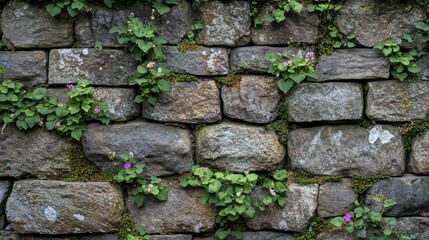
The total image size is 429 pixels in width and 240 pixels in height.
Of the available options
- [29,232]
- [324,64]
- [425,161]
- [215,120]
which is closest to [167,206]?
[215,120]

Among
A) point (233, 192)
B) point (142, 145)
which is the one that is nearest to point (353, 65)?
point (233, 192)

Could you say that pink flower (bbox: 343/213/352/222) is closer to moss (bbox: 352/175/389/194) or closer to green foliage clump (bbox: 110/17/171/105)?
moss (bbox: 352/175/389/194)

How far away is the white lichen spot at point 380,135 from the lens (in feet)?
9.59

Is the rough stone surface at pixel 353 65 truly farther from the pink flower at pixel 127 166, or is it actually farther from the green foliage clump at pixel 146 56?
the pink flower at pixel 127 166

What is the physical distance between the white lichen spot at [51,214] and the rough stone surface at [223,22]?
1.24m

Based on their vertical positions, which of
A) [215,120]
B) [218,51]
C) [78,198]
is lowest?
[78,198]

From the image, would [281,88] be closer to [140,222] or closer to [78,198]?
[140,222]

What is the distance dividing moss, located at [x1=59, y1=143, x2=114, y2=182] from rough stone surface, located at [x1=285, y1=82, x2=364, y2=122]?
3.67 feet

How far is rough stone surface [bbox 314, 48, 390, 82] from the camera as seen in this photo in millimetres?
2893

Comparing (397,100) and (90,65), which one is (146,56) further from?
(397,100)

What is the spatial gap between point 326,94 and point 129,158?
3.78 feet

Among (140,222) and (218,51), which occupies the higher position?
(218,51)

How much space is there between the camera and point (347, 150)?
2926 millimetres

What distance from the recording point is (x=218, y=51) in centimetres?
289
